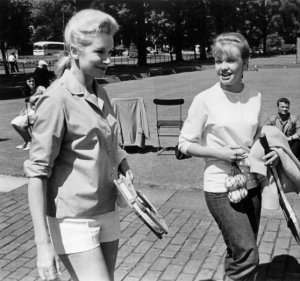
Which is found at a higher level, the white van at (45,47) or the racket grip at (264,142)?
the racket grip at (264,142)

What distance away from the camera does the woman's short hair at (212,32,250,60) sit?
2.97m

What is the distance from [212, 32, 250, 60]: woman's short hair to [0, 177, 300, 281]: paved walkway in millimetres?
2014

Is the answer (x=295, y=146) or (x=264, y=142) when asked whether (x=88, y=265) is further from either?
(x=295, y=146)

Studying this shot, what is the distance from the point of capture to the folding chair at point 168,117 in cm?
936

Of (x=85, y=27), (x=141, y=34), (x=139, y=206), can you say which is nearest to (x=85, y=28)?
(x=85, y=27)

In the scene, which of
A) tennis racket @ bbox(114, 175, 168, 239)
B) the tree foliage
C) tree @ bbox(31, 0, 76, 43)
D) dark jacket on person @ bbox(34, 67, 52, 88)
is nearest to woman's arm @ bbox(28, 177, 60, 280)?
tennis racket @ bbox(114, 175, 168, 239)

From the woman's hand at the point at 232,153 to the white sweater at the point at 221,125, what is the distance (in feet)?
0.24

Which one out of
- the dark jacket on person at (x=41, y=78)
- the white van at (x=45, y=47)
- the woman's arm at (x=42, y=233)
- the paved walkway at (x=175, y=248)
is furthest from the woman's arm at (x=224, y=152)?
the white van at (x=45, y=47)

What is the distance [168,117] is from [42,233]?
11233 millimetres

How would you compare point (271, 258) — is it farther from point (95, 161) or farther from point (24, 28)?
point (24, 28)

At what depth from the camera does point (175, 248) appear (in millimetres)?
4746

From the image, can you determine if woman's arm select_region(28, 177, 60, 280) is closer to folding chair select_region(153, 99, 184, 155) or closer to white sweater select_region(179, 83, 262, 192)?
white sweater select_region(179, 83, 262, 192)

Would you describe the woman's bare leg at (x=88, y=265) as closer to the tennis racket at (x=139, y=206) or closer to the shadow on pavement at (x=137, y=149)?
the tennis racket at (x=139, y=206)

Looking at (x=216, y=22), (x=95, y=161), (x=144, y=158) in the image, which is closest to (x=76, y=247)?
(x=95, y=161)
